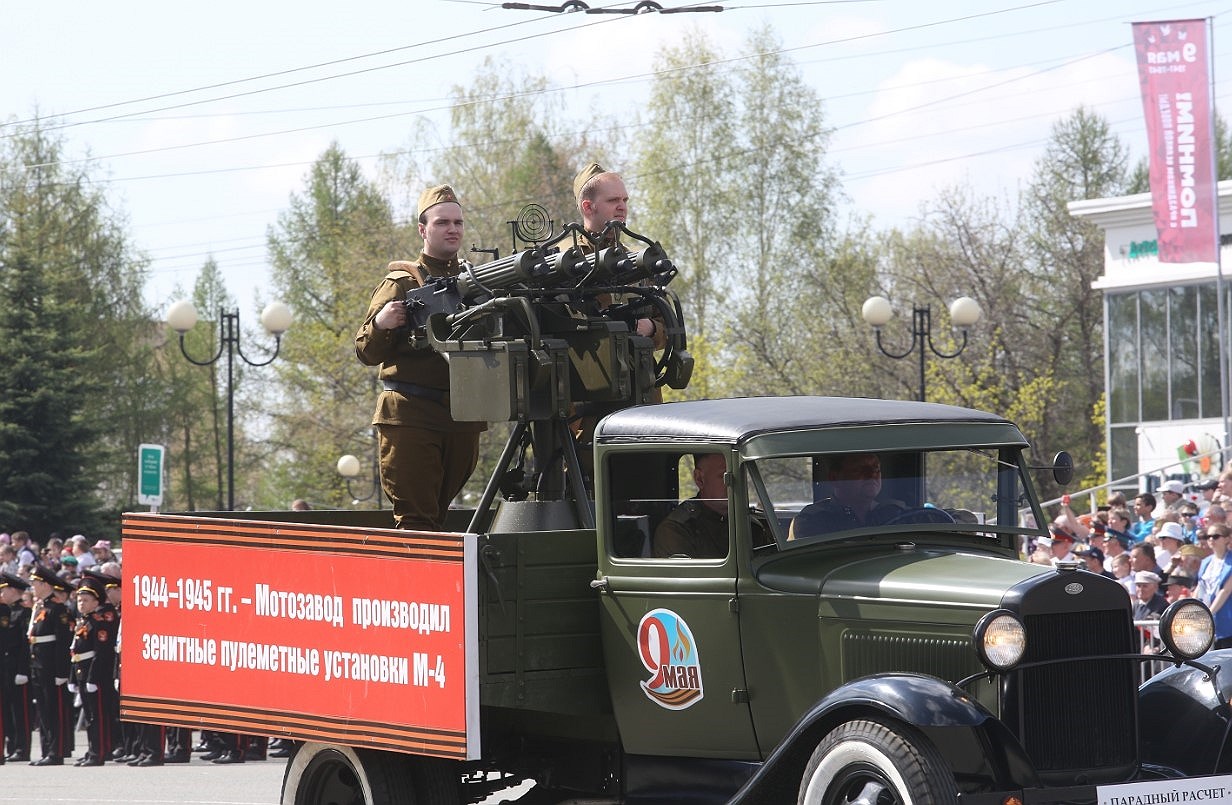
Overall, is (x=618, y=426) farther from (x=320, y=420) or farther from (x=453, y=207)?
(x=320, y=420)

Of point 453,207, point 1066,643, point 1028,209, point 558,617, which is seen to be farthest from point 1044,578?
point 1028,209

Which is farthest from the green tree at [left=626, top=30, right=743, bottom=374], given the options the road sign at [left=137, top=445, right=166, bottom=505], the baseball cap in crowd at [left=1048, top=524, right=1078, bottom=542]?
the baseball cap in crowd at [left=1048, top=524, right=1078, bottom=542]

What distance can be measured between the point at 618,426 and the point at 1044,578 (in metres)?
1.86

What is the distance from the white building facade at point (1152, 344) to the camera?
35.7 metres

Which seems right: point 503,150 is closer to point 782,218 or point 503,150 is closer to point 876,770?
point 782,218

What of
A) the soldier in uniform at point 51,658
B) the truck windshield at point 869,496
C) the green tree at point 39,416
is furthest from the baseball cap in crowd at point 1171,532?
the green tree at point 39,416

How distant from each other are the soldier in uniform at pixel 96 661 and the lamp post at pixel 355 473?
16.1 meters

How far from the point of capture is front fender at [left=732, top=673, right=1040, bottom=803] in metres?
6.00

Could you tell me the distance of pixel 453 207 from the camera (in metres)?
8.95

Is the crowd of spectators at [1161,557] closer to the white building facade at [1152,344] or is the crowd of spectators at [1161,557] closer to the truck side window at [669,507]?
the truck side window at [669,507]

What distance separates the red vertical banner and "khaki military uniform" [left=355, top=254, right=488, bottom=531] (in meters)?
20.1

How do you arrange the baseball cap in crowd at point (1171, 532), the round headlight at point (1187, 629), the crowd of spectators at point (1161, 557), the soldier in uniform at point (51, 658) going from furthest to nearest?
the soldier in uniform at point (51, 658) < the baseball cap in crowd at point (1171, 532) < the crowd of spectators at point (1161, 557) < the round headlight at point (1187, 629)

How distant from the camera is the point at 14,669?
18109 mm

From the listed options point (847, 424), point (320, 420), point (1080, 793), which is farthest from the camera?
point (320, 420)
